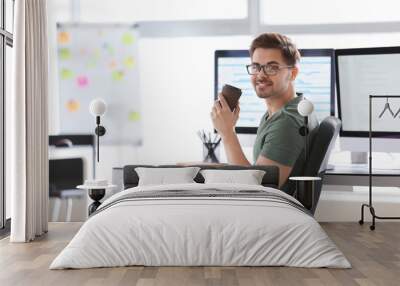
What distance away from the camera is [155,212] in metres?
4.39

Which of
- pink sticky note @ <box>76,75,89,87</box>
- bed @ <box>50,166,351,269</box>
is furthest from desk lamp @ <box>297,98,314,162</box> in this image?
pink sticky note @ <box>76,75,89,87</box>

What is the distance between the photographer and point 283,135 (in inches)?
261

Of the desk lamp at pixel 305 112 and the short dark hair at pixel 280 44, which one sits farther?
the short dark hair at pixel 280 44

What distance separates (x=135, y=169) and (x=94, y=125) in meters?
1.00

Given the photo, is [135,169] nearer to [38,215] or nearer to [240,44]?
[38,215]

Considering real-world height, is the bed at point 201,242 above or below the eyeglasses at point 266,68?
below

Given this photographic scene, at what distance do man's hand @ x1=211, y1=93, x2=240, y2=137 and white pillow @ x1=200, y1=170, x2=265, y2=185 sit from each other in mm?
815

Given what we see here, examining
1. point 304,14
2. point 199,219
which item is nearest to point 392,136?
point 304,14

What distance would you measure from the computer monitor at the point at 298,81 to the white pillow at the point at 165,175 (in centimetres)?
97

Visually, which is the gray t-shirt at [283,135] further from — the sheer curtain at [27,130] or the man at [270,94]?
the sheer curtain at [27,130]

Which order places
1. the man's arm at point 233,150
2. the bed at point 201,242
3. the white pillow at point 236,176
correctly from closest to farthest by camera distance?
the bed at point 201,242 < the white pillow at point 236,176 < the man's arm at point 233,150

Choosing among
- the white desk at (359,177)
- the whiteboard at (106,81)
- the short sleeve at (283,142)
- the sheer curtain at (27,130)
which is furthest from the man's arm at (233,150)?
the sheer curtain at (27,130)

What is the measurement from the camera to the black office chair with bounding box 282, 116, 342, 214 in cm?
634

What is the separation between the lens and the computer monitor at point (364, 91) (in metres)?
6.72
